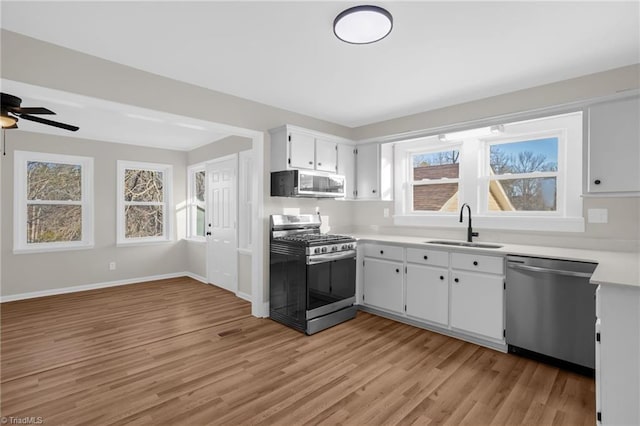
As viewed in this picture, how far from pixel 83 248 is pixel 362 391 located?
16.8 feet

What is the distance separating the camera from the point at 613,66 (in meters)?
2.71

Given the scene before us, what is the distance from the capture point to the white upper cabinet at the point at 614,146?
245 centimetres

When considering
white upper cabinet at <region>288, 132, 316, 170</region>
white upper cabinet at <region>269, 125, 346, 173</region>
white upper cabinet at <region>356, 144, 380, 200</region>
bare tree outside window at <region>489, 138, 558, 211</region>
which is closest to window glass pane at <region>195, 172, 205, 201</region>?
white upper cabinet at <region>269, 125, 346, 173</region>

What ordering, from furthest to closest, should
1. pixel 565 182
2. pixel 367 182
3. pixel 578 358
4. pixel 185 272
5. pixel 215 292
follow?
pixel 185 272
pixel 215 292
pixel 367 182
pixel 565 182
pixel 578 358

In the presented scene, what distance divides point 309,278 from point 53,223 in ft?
14.7

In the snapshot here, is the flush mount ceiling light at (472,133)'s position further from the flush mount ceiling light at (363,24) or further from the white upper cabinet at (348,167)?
the flush mount ceiling light at (363,24)

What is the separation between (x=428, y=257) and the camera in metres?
3.33

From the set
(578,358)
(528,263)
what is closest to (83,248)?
(528,263)

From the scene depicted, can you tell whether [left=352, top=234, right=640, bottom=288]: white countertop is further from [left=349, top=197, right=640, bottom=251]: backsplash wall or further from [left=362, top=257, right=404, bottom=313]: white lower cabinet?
[left=362, top=257, right=404, bottom=313]: white lower cabinet

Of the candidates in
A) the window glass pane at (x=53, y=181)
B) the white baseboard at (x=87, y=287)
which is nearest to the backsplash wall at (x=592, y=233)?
the white baseboard at (x=87, y=287)

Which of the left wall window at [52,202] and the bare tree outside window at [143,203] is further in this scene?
the bare tree outside window at [143,203]

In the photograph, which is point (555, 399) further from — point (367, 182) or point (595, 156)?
point (367, 182)

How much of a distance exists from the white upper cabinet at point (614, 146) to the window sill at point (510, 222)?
53cm

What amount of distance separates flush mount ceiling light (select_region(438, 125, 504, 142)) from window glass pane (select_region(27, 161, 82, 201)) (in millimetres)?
5660
